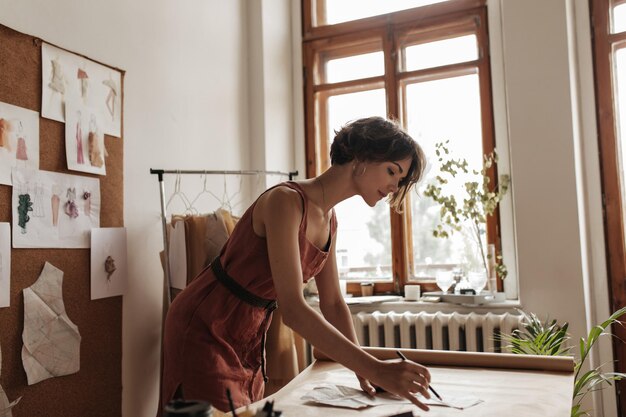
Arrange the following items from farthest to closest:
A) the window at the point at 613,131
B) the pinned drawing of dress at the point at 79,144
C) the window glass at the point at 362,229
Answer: the window glass at the point at 362,229, the window at the point at 613,131, the pinned drawing of dress at the point at 79,144

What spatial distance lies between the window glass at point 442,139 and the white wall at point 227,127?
19 centimetres

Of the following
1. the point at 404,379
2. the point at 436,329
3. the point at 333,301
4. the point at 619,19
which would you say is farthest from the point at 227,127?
the point at 404,379

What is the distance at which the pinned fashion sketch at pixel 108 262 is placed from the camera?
87.0 inches

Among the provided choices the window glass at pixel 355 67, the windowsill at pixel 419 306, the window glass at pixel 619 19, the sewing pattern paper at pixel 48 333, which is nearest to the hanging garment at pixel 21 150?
the sewing pattern paper at pixel 48 333

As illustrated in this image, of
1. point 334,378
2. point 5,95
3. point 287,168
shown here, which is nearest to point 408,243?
point 287,168

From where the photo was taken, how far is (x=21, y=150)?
1.95 m

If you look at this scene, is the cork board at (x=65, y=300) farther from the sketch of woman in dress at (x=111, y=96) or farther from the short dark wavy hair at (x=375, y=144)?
the short dark wavy hair at (x=375, y=144)

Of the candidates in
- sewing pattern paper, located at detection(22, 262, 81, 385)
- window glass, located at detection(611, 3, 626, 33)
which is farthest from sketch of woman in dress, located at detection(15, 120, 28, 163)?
window glass, located at detection(611, 3, 626, 33)

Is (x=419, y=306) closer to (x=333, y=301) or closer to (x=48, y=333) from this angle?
(x=333, y=301)

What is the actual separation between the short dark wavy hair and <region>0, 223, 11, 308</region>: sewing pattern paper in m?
1.11

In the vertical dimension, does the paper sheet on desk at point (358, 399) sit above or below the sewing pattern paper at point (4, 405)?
above

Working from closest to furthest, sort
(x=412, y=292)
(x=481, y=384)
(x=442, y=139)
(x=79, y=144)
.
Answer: (x=481, y=384) < (x=79, y=144) < (x=412, y=292) < (x=442, y=139)

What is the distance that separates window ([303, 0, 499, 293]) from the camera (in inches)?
127

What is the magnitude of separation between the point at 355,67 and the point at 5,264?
92.4 inches
